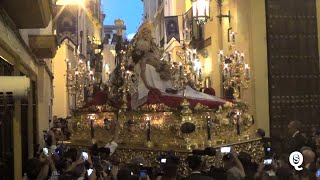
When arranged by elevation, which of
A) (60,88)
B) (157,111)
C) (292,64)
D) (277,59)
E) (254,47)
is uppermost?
(254,47)

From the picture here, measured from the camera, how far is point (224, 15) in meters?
19.6

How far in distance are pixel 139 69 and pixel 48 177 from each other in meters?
5.84

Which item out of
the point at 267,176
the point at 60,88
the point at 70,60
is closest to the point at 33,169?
the point at 267,176

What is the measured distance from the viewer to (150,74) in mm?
12555

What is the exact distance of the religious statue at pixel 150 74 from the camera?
39.2 feet

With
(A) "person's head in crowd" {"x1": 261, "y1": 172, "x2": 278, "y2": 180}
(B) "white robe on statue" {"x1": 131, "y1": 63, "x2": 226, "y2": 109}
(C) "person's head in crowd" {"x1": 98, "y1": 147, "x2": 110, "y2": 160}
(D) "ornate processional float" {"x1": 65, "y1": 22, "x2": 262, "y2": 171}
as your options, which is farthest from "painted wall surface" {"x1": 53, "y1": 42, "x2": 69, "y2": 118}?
(A) "person's head in crowd" {"x1": 261, "y1": 172, "x2": 278, "y2": 180}

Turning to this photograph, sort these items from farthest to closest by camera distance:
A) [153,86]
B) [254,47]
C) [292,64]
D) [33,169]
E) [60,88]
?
[60,88], [292,64], [254,47], [153,86], [33,169]

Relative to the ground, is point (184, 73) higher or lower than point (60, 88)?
lower

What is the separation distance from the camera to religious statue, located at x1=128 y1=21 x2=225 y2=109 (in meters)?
11.9

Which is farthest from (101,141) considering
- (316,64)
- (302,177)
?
(316,64)

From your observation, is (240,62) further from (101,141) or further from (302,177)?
(302,177)

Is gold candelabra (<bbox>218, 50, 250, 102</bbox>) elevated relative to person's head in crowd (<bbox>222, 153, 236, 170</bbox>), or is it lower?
elevated

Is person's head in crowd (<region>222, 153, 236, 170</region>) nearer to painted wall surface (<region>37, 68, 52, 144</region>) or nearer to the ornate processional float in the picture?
the ornate processional float

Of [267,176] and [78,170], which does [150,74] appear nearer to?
[78,170]
